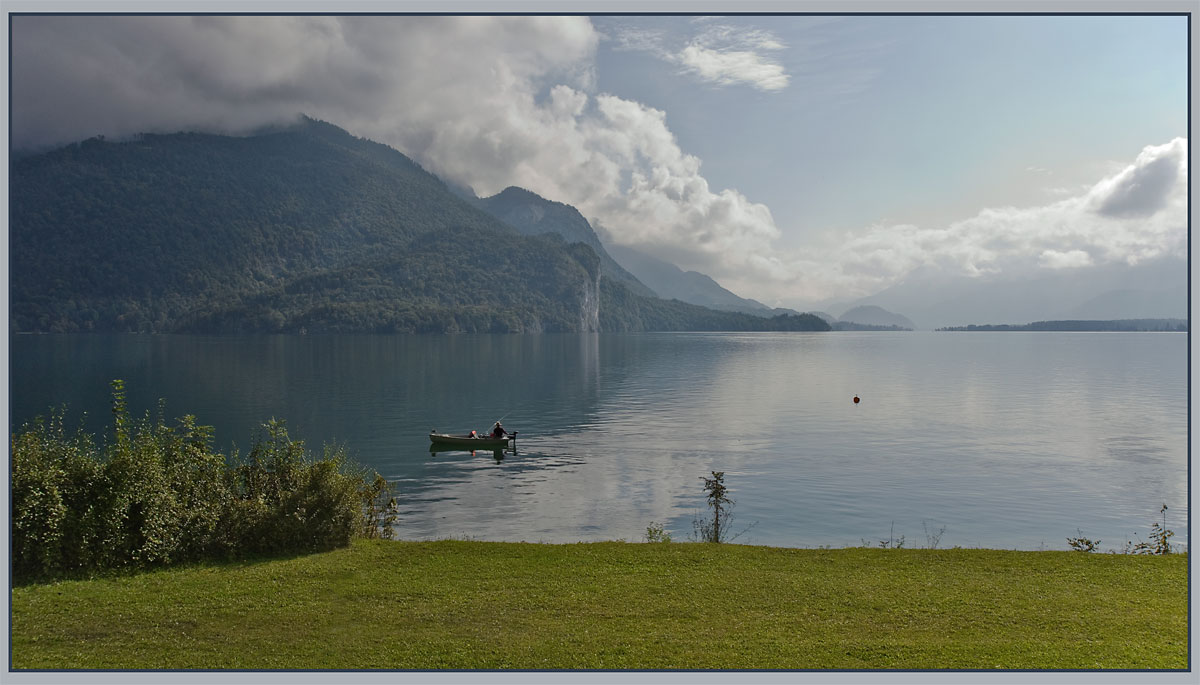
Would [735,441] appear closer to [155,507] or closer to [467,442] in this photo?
[467,442]

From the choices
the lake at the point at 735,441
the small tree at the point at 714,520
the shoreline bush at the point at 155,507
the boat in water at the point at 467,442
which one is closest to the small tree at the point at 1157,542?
the lake at the point at 735,441

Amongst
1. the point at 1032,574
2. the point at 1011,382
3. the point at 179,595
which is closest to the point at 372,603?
the point at 179,595

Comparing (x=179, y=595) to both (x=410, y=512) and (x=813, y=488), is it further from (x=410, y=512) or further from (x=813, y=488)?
(x=813, y=488)

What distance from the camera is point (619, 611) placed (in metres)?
11.1

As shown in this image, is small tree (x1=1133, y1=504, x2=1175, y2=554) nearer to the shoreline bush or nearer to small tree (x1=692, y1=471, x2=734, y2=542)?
small tree (x1=692, y1=471, x2=734, y2=542)

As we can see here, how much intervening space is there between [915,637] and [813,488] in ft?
67.8

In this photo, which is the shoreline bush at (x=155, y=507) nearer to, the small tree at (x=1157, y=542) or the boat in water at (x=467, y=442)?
the small tree at (x=1157, y=542)

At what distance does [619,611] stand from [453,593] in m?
2.83

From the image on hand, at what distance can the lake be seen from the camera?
25.4 m

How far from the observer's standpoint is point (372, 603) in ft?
37.9

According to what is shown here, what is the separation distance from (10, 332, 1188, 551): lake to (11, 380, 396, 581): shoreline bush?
3.11m

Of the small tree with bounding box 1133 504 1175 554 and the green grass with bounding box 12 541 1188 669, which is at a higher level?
the green grass with bounding box 12 541 1188 669

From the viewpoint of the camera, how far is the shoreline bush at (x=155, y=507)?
40.8 feet

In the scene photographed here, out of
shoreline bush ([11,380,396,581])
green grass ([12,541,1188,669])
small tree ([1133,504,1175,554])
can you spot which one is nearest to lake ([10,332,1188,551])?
small tree ([1133,504,1175,554])
